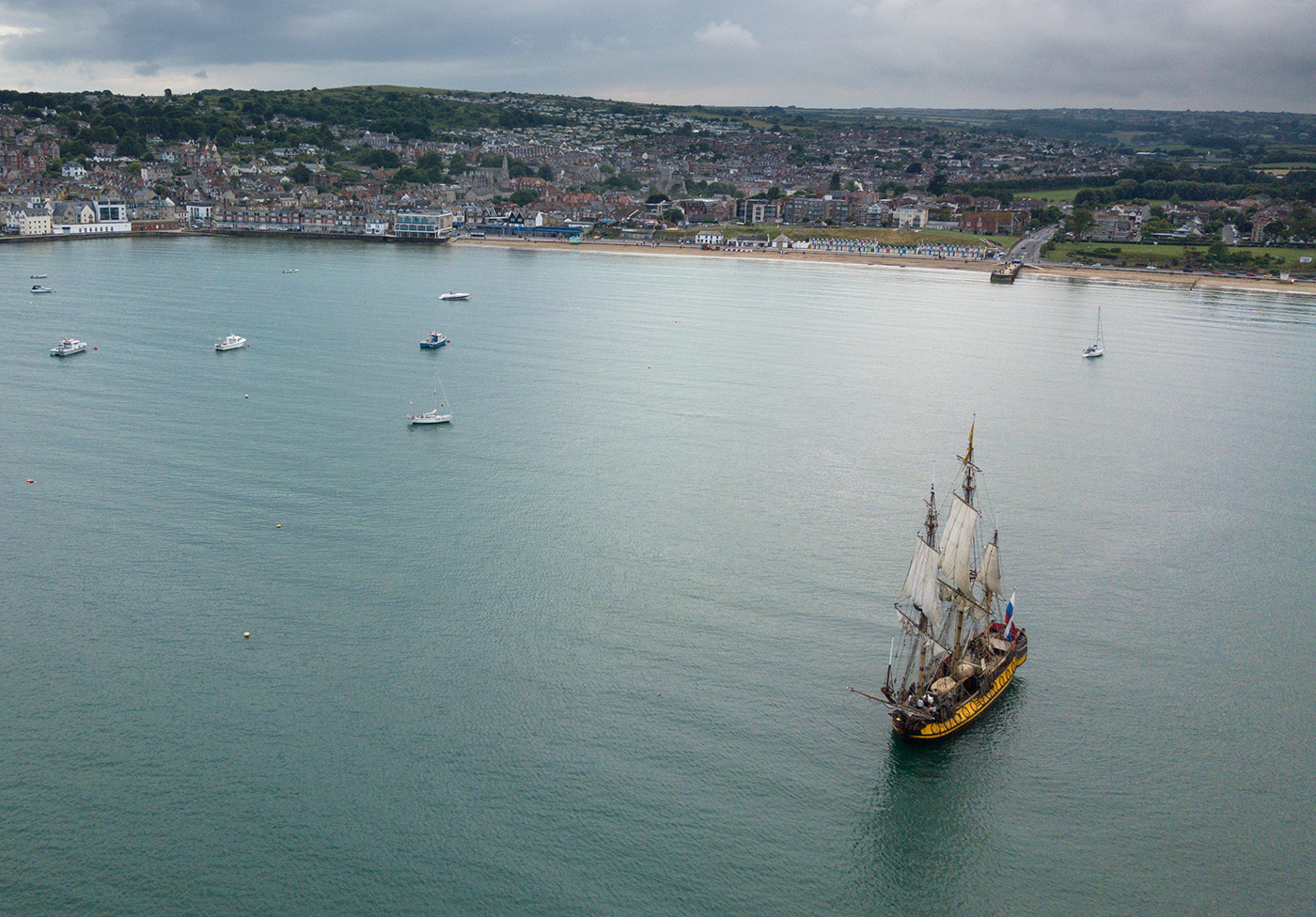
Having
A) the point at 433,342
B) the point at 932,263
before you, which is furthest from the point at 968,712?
the point at 932,263

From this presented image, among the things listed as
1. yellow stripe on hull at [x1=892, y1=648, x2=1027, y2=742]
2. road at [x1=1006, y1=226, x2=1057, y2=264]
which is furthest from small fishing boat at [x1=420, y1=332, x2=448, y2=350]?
road at [x1=1006, y1=226, x2=1057, y2=264]

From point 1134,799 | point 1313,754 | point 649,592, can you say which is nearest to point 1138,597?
point 1313,754

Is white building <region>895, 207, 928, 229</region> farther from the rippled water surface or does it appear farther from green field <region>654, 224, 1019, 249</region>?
the rippled water surface

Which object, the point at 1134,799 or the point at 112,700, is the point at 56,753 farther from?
the point at 1134,799

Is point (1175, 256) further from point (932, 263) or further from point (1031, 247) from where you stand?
point (932, 263)

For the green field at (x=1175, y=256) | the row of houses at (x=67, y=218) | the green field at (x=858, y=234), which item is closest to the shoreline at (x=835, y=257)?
the row of houses at (x=67, y=218)

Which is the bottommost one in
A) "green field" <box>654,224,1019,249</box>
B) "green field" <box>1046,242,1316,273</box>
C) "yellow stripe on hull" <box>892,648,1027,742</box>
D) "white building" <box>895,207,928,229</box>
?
"yellow stripe on hull" <box>892,648,1027,742</box>
